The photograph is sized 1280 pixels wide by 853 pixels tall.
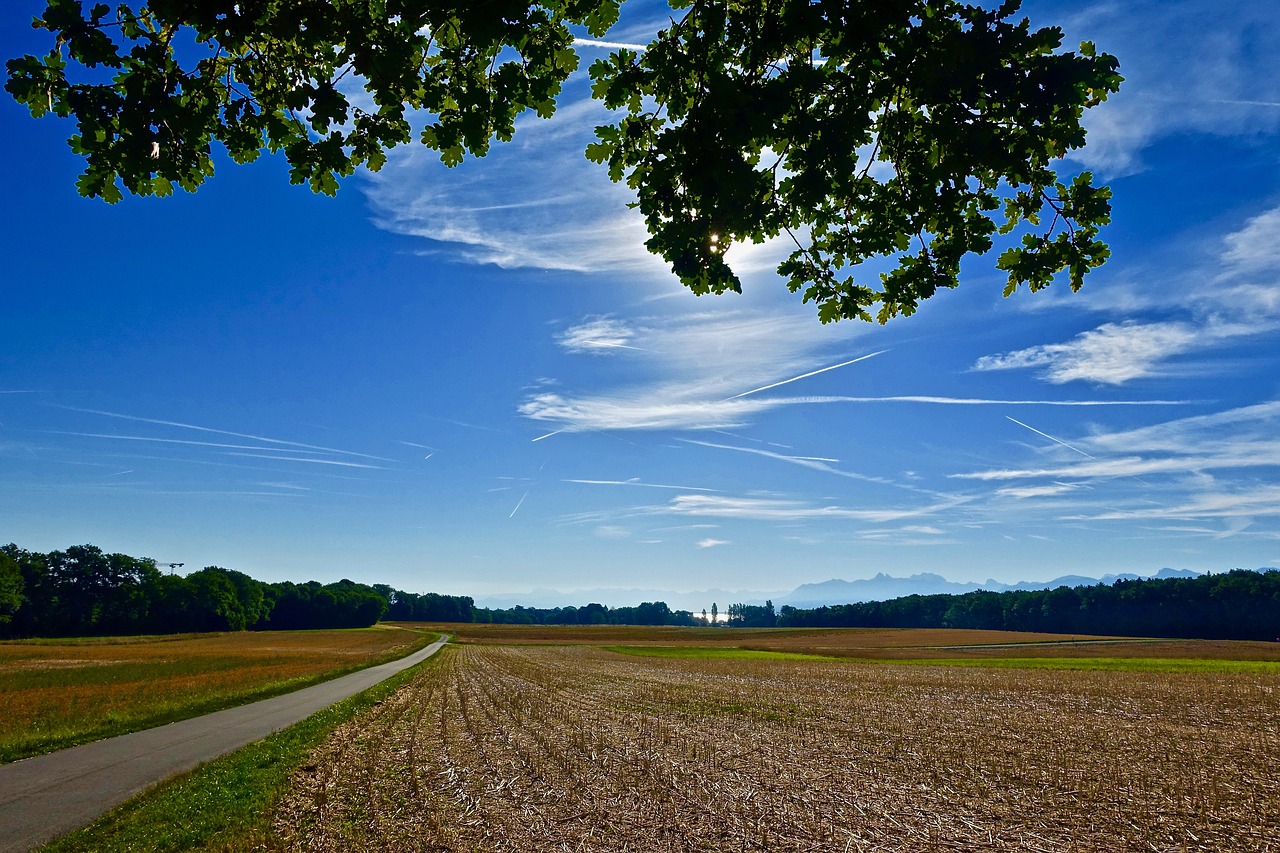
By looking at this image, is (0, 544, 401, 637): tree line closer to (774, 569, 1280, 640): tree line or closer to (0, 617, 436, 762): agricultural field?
(0, 617, 436, 762): agricultural field

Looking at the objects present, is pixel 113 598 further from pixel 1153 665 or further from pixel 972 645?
pixel 1153 665

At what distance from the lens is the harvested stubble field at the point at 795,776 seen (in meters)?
10.1

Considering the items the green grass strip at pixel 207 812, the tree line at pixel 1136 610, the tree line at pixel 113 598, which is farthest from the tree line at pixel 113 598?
the tree line at pixel 1136 610

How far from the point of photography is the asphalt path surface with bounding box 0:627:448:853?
1102 centimetres

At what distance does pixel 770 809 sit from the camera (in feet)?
37.3

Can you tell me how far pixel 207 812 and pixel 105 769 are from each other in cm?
619

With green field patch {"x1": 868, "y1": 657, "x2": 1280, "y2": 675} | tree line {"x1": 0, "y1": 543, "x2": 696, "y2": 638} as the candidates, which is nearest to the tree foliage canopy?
green field patch {"x1": 868, "y1": 657, "x2": 1280, "y2": 675}

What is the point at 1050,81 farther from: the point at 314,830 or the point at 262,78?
the point at 314,830

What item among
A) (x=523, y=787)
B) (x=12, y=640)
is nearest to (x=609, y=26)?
(x=523, y=787)

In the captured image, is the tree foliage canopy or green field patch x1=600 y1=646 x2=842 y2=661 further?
green field patch x1=600 y1=646 x2=842 y2=661

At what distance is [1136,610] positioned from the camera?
139 metres

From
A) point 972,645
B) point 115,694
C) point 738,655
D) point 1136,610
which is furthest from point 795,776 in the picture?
point 1136,610

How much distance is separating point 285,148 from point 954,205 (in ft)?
23.2

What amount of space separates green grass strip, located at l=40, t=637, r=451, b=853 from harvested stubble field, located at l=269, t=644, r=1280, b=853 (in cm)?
51
